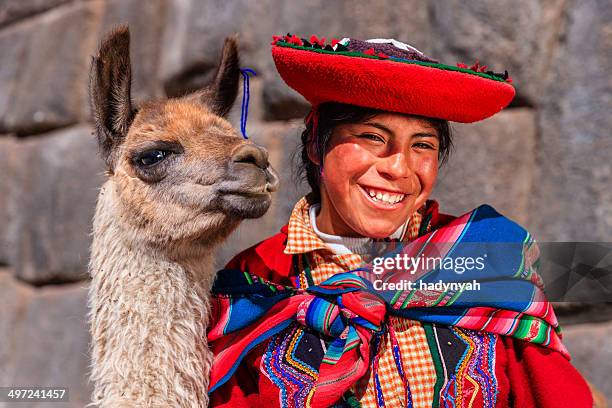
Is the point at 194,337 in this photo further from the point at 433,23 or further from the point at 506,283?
the point at 433,23

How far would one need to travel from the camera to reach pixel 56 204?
3748mm

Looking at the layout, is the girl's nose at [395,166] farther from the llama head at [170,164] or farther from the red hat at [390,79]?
the llama head at [170,164]

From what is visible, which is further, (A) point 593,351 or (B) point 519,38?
(B) point 519,38

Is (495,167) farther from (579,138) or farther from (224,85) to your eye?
(224,85)

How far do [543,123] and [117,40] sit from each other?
1503 millimetres

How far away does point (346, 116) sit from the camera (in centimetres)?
134

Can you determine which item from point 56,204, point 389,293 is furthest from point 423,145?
point 56,204

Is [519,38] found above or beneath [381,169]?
above

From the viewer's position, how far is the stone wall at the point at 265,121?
90.0 inches

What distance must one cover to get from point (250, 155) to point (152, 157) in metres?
0.20

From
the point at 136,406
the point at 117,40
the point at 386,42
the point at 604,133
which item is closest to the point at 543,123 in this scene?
the point at 604,133

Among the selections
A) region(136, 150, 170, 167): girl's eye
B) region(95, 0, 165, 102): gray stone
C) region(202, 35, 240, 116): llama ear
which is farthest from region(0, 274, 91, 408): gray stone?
region(136, 150, 170, 167): girl's eye

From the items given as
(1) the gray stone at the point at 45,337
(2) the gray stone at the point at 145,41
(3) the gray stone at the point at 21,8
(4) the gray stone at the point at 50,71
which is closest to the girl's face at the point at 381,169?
(2) the gray stone at the point at 145,41

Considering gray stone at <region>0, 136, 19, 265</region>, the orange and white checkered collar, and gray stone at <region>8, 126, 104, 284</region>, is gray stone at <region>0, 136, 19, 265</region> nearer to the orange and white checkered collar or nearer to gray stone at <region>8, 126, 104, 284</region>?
gray stone at <region>8, 126, 104, 284</region>
